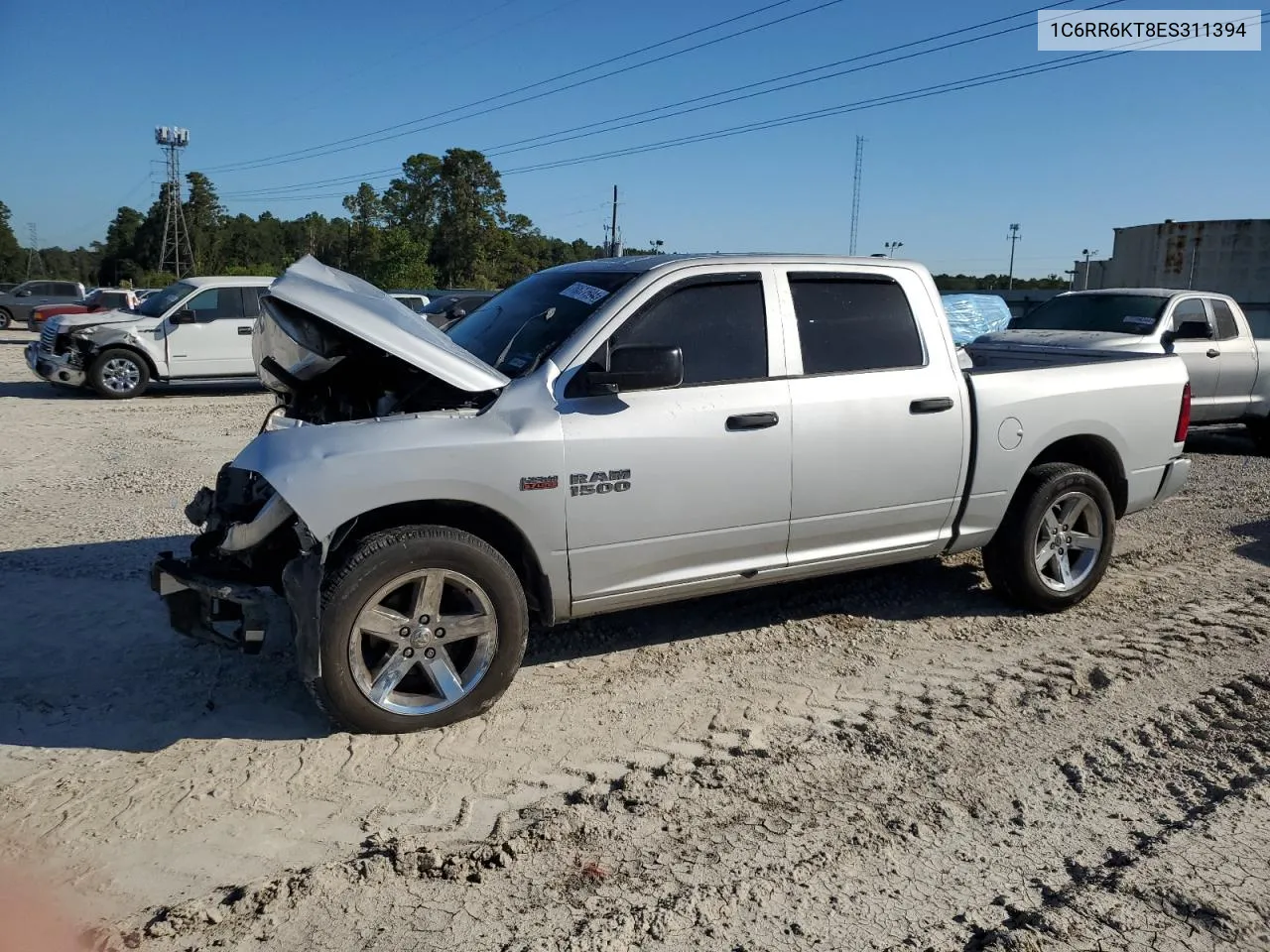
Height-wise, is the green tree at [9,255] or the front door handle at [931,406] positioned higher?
the green tree at [9,255]

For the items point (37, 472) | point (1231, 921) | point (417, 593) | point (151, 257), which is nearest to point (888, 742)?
point (1231, 921)

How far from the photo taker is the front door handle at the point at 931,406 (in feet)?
16.3

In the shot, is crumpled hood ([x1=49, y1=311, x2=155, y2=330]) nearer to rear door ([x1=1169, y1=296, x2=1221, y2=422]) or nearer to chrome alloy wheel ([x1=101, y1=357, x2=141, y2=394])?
chrome alloy wheel ([x1=101, y1=357, x2=141, y2=394])

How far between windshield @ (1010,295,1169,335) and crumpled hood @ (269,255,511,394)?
9.40 metres

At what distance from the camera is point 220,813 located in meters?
3.46

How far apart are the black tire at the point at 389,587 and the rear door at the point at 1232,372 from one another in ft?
33.1

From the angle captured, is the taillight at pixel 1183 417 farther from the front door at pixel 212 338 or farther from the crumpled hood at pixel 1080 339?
the front door at pixel 212 338

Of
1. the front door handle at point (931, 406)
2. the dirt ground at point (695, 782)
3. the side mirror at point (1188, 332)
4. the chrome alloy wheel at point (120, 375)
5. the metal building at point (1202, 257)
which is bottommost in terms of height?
the dirt ground at point (695, 782)

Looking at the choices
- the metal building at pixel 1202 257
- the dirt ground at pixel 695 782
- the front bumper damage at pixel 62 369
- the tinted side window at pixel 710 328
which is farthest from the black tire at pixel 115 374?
the metal building at pixel 1202 257

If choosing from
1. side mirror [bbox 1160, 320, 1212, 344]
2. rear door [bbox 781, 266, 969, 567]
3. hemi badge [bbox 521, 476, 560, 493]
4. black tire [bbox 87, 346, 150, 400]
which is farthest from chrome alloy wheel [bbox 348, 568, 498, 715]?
black tire [bbox 87, 346, 150, 400]

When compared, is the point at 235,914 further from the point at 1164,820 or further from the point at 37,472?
the point at 37,472

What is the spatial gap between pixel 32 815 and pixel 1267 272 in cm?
3924

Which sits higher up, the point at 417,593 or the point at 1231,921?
the point at 417,593

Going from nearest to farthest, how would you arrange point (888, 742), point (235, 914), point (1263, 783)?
point (235, 914)
point (1263, 783)
point (888, 742)
